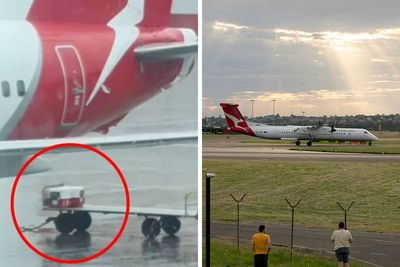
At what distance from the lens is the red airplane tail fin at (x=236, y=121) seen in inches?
2078

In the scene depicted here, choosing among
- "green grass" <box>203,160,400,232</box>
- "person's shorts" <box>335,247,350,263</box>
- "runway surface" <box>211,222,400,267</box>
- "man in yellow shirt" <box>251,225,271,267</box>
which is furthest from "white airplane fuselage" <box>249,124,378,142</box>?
"man in yellow shirt" <box>251,225,271,267</box>

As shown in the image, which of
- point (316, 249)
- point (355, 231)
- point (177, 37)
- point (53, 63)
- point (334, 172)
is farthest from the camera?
point (334, 172)

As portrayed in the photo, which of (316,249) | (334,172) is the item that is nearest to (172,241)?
(316,249)

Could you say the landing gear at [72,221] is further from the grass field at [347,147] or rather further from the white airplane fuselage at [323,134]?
the white airplane fuselage at [323,134]

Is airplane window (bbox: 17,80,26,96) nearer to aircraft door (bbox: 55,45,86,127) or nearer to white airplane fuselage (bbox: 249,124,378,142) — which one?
aircraft door (bbox: 55,45,86,127)

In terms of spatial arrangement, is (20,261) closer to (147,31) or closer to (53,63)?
(53,63)

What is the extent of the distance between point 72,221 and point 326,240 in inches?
405

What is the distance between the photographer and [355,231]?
13.3 metres

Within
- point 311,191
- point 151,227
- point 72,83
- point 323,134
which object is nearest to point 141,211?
point 151,227

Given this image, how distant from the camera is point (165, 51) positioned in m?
2.31

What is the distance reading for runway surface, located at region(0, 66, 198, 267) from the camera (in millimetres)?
2312

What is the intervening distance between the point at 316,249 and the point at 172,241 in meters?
9.07

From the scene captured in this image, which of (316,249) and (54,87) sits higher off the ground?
(54,87)

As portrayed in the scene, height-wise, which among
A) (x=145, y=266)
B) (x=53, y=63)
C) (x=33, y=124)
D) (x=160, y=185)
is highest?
(x=53, y=63)
